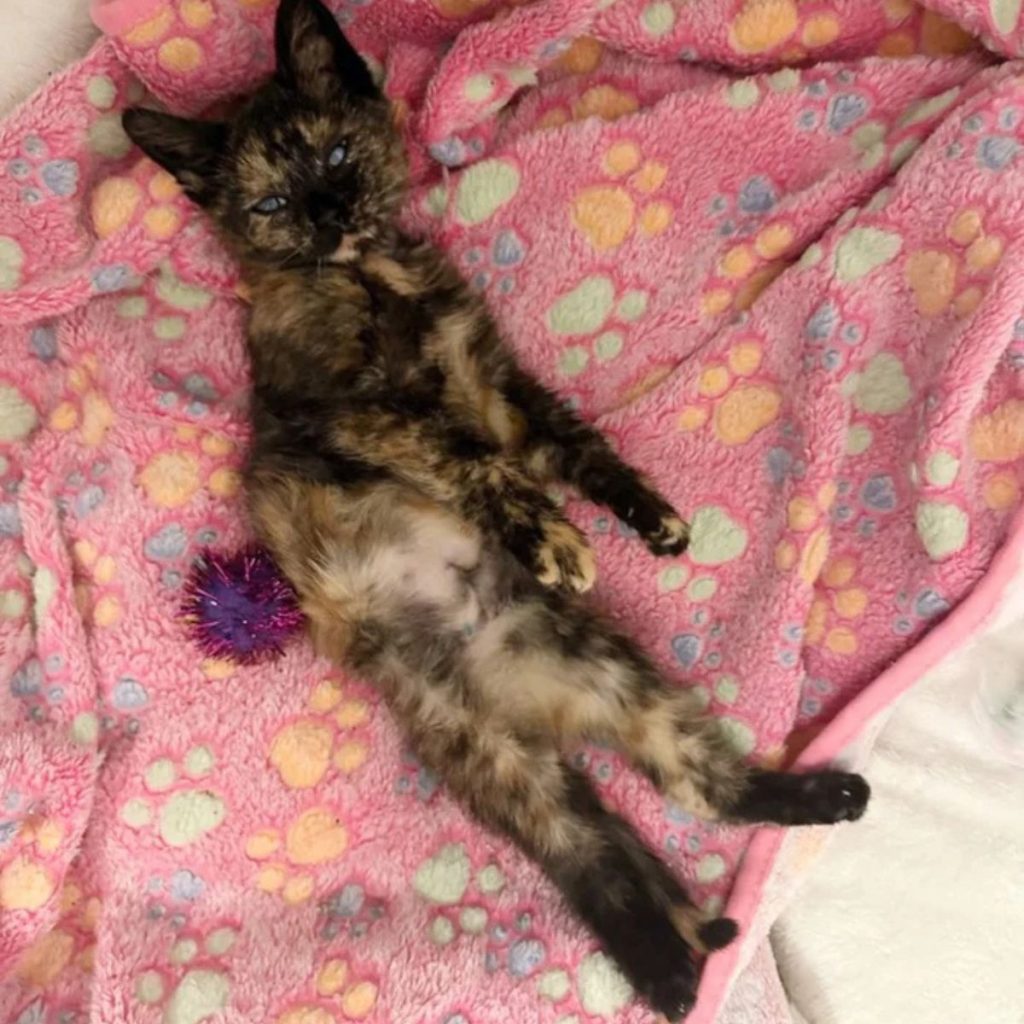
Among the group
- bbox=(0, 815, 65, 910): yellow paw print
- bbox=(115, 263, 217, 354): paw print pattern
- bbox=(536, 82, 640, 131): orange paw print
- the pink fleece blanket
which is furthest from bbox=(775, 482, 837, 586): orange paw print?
bbox=(0, 815, 65, 910): yellow paw print

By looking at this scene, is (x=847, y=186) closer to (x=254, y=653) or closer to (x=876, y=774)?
(x=876, y=774)

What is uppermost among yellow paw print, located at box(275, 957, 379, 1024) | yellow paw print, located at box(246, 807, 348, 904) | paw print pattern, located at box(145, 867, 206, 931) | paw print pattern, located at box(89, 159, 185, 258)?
paw print pattern, located at box(89, 159, 185, 258)

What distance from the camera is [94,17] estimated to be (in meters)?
1.37

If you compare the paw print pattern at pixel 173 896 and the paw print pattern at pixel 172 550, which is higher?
the paw print pattern at pixel 172 550

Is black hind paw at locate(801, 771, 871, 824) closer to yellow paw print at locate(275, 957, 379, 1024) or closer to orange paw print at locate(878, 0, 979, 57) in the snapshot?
yellow paw print at locate(275, 957, 379, 1024)

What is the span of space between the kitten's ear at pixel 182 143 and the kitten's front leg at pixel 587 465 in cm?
50

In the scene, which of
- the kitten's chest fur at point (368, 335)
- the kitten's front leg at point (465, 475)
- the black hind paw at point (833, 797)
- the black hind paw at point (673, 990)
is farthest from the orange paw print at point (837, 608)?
the kitten's chest fur at point (368, 335)

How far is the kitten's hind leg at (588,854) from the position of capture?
4.26 ft

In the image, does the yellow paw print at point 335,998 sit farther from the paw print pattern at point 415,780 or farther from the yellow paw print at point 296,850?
the paw print pattern at point 415,780

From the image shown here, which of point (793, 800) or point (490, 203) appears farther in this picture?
point (490, 203)

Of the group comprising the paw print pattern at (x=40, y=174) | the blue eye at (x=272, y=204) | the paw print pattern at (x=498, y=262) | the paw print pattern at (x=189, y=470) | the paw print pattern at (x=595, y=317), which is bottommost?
the paw print pattern at (x=595, y=317)

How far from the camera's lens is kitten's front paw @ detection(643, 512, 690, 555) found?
136cm

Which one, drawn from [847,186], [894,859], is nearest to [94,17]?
[847,186]

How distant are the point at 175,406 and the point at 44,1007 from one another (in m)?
0.85
